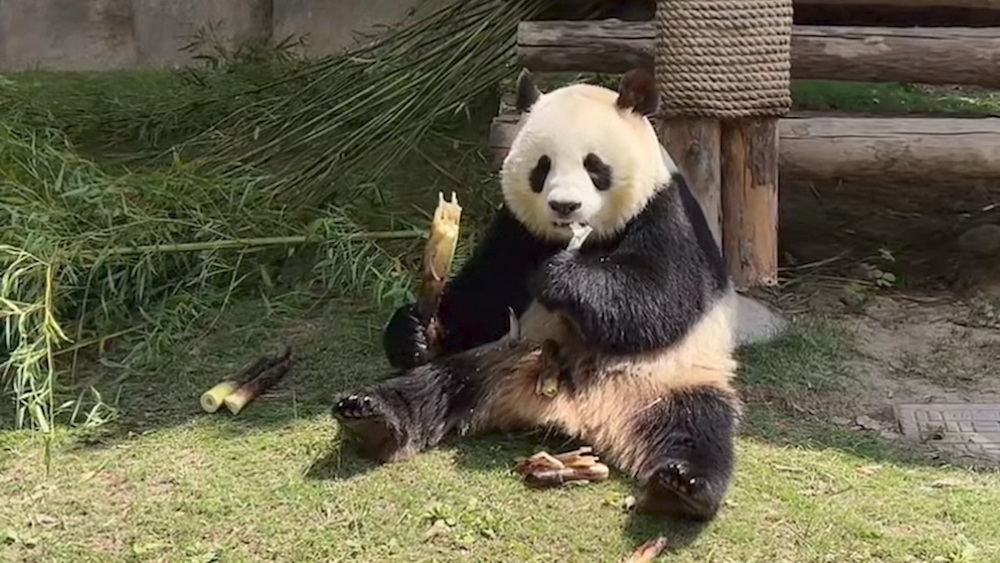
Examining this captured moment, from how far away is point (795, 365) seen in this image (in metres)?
3.59

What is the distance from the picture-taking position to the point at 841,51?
4051mm

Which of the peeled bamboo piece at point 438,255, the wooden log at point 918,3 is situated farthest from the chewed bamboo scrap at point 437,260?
the wooden log at point 918,3

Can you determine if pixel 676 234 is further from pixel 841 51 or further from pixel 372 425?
pixel 841 51

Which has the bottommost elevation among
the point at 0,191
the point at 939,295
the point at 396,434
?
the point at 939,295

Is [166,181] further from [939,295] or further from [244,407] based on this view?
[939,295]

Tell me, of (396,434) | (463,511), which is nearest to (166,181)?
(396,434)

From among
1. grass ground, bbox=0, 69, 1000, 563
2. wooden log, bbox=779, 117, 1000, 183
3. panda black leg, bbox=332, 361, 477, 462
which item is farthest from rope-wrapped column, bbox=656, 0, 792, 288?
panda black leg, bbox=332, 361, 477, 462

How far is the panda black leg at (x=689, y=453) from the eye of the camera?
8.52 feet

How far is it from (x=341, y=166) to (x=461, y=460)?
202 cm

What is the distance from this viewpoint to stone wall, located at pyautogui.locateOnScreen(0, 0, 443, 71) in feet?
23.9

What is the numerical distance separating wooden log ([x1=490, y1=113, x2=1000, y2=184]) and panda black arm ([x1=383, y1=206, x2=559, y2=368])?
3.04ft

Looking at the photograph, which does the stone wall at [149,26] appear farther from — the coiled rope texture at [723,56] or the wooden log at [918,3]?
the coiled rope texture at [723,56]

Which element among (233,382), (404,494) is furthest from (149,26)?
(404,494)

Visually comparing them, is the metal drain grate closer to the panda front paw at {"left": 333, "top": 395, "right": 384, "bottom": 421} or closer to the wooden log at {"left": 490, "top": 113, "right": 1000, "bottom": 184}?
the wooden log at {"left": 490, "top": 113, "right": 1000, "bottom": 184}
